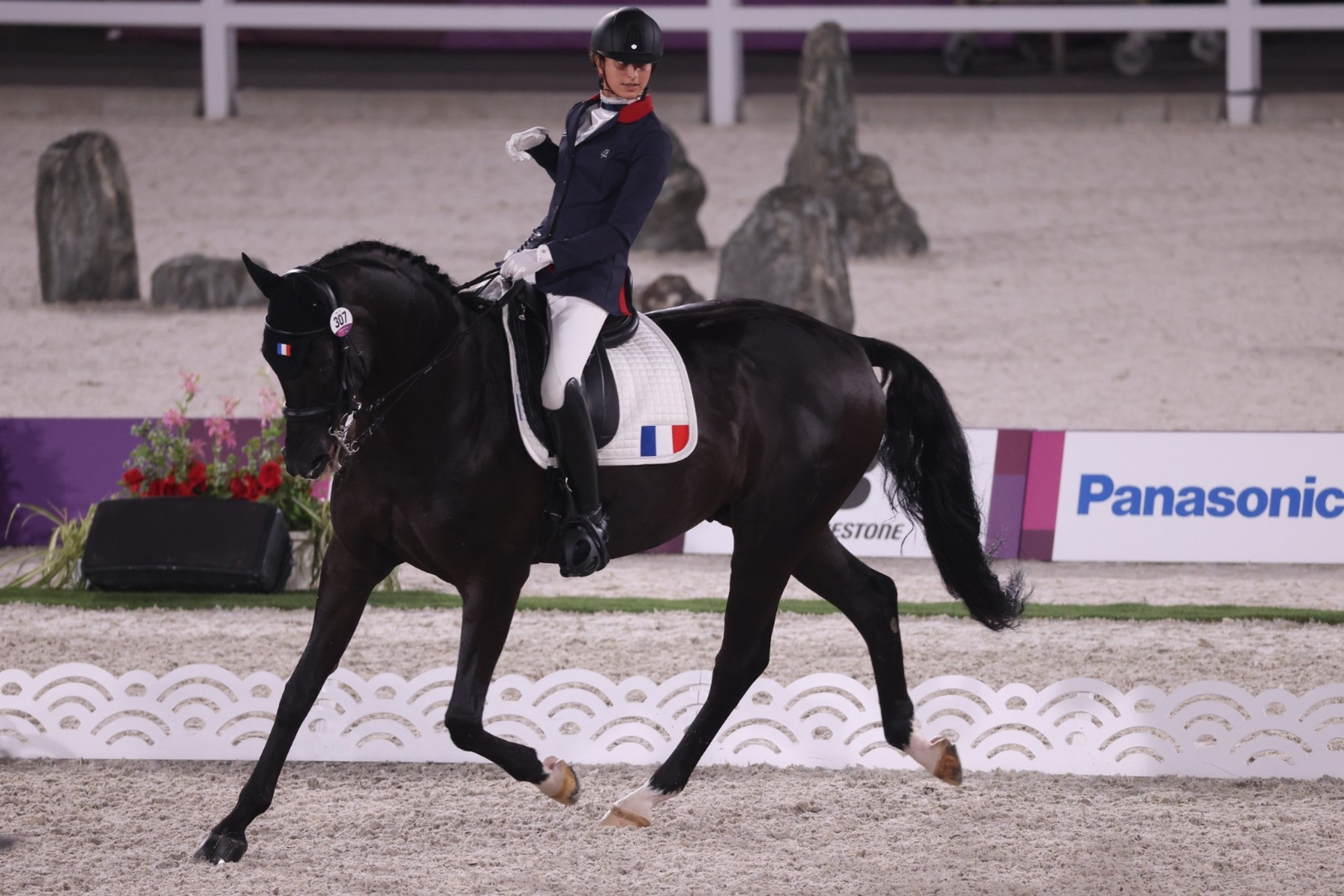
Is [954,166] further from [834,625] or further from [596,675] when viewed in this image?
[596,675]

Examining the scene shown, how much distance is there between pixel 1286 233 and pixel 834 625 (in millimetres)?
11216

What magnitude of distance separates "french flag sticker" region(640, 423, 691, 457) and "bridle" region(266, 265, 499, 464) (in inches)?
24.8

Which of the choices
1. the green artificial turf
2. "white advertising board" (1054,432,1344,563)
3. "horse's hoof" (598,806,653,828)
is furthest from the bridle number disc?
"white advertising board" (1054,432,1344,563)

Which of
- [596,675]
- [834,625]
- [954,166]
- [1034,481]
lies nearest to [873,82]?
[954,166]

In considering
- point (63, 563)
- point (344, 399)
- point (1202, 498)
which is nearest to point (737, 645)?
point (344, 399)

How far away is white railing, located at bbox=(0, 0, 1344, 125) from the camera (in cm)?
1988

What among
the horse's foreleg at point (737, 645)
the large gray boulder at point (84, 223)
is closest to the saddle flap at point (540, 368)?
the horse's foreleg at point (737, 645)

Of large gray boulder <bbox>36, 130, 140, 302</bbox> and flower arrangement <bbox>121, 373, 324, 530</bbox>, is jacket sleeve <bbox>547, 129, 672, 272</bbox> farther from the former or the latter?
large gray boulder <bbox>36, 130, 140, 302</bbox>

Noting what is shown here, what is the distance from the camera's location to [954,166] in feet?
63.0

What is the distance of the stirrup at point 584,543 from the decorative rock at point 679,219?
1185 cm

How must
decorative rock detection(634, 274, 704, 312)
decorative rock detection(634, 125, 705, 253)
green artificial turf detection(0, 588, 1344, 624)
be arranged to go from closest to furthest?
green artificial turf detection(0, 588, 1344, 624)
decorative rock detection(634, 274, 704, 312)
decorative rock detection(634, 125, 705, 253)

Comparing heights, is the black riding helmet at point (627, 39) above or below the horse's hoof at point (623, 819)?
above

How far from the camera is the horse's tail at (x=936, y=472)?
→ 5.41 m

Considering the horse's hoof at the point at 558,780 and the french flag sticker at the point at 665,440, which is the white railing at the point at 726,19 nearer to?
the french flag sticker at the point at 665,440
